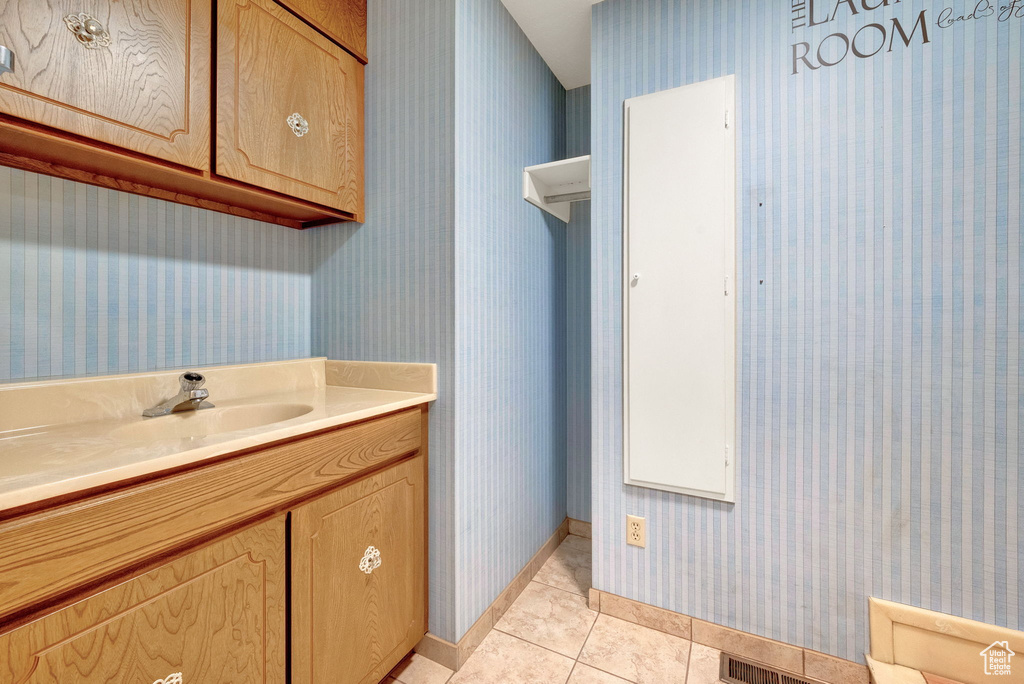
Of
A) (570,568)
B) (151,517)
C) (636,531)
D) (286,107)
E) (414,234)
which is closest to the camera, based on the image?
(151,517)

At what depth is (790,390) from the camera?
1380 millimetres

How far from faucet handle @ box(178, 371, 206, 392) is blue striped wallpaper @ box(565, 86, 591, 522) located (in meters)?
1.60

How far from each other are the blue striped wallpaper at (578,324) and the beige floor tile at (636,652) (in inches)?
29.3

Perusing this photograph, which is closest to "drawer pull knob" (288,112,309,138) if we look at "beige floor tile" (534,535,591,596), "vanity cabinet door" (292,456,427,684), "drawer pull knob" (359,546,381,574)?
"vanity cabinet door" (292,456,427,684)

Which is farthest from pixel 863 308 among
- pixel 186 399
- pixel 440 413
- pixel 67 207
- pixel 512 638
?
pixel 67 207

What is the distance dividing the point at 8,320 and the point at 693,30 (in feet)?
7.03

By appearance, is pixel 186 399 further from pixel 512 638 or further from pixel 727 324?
pixel 727 324

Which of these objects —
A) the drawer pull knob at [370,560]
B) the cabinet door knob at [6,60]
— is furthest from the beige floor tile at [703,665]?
the cabinet door knob at [6,60]

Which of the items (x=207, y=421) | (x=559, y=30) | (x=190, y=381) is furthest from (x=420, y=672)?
(x=559, y=30)

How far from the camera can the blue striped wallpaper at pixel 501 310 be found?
1432mm

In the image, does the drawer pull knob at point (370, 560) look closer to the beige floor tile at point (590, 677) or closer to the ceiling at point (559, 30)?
the beige floor tile at point (590, 677)

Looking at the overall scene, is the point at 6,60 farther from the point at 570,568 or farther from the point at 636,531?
the point at 570,568

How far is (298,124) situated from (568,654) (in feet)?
6.33

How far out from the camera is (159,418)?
3.76 ft
